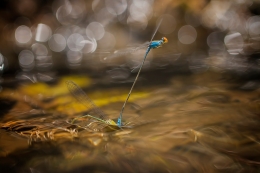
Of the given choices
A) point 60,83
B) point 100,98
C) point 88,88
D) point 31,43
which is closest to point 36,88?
point 60,83

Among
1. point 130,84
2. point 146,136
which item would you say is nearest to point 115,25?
point 130,84

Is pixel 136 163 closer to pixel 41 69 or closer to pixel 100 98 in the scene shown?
pixel 100 98

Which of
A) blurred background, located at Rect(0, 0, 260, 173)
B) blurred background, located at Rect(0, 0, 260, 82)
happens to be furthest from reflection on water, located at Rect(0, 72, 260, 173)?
blurred background, located at Rect(0, 0, 260, 82)

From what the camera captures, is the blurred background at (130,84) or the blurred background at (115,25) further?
the blurred background at (115,25)

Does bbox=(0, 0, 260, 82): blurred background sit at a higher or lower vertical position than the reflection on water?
higher

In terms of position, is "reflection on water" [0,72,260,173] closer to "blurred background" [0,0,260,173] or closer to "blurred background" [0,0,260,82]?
"blurred background" [0,0,260,173]

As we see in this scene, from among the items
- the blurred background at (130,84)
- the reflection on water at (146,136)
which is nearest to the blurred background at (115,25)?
the blurred background at (130,84)

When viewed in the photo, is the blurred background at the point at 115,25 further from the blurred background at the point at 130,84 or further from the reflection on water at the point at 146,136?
the reflection on water at the point at 146,136

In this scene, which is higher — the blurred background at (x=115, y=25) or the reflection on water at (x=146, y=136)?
the blurred background at (x=115, y=25)
